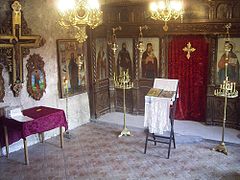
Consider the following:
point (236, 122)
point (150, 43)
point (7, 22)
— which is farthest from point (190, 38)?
point (7, 22)

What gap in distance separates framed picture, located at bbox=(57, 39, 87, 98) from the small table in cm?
114

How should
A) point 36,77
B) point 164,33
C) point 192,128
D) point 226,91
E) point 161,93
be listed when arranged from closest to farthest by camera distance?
point 226,91 < point 161,93 < point 36,77 < point 192,128 < point 164,33

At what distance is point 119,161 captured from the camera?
5965mm

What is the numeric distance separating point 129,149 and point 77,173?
1.45 meters

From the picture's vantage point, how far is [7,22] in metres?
6.16

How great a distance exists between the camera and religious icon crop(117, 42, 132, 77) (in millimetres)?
8759

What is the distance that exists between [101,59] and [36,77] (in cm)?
240

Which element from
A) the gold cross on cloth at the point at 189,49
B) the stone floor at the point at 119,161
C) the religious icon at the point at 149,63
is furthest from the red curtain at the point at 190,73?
the stone floor at the point at 119,161

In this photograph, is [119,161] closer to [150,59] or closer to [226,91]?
[226,91]

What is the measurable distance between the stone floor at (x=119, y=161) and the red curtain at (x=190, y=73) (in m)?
1.34

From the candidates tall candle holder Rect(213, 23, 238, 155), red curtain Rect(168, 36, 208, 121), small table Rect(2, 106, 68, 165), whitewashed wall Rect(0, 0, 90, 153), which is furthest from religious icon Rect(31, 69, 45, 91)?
tall candle holder Rect(213, 23, 238, 155)

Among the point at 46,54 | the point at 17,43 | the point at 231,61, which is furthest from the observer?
the point at 231,61

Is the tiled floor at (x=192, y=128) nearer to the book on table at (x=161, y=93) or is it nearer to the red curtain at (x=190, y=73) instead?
the red curtain at (x=190, y=73)

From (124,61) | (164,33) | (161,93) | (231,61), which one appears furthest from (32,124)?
(231,61)
